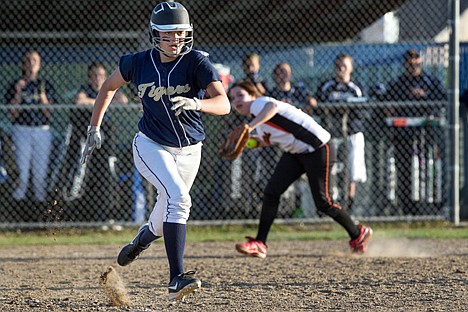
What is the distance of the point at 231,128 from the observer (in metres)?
10.4

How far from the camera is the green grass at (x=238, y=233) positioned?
9.53 m

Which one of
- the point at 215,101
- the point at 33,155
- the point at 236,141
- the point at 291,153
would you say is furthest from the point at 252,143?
the point at 33,155

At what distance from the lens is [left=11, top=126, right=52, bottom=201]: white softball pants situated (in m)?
10.1

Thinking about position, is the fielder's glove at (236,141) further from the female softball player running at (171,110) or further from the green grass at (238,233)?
the green grass at (238,233)

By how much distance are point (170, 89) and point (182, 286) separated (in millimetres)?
1238

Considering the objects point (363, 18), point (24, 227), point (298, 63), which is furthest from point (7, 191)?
point (363, 18)

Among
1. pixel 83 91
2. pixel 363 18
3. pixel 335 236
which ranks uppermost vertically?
pixel 363 18

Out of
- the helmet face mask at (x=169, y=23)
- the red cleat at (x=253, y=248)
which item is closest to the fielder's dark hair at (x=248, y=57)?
the red cleat at (x=253, y=248)

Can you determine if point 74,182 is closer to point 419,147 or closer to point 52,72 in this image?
point 52,72

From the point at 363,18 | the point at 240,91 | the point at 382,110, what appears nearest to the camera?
Answer: the point at 240,91

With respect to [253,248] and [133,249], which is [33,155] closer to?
[253,248]

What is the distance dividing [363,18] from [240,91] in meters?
4.97

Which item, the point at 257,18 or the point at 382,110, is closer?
the point at 382,110

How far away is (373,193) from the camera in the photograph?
10.5 m
